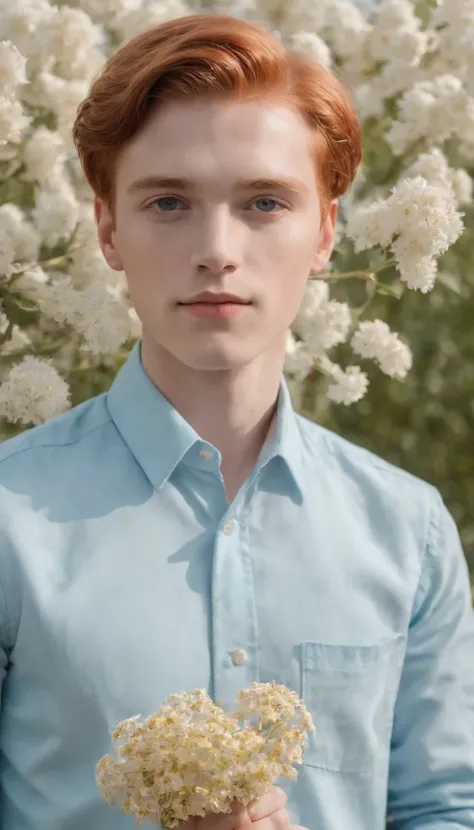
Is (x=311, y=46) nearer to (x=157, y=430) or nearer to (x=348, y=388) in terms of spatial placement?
(x=348, y=388)

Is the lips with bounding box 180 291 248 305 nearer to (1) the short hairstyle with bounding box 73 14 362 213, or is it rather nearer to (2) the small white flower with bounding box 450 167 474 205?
(1) the short hairstyle with bounding box 73 14 362 213

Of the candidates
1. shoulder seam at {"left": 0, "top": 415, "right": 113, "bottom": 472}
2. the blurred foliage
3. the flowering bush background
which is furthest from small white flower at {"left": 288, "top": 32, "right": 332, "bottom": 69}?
shoulder seam at {"left": 0, "top": 415, "right": 113, "bottom": 472}

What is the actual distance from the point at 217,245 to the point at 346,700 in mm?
614

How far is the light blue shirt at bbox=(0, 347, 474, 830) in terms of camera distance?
162cm

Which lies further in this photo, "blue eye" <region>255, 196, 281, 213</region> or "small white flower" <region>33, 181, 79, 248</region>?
"small white flower" <region>33, 181, 79, 248</region>

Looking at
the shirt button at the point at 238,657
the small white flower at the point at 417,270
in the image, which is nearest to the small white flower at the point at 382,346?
the small white flower at the point at 417,270

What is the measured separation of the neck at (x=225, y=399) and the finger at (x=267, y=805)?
0.44 meters

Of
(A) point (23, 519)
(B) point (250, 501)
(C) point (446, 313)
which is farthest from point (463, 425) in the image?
(A) point (23, 519)

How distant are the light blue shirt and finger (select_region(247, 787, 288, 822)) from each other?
0.68 ft

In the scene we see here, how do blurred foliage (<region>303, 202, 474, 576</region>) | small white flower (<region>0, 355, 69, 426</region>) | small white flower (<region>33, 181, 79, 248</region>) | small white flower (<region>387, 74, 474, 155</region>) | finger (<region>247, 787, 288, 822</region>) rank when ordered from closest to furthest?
1. finger (<region>247, 787, 288, 822</region>)
2. small white flower (<region>0, 355, 69, 426</region>)
3. small white flower (<region>33, 181, 79, 248</region>)
4. small white flower (<region>387, 74, 474, 155</region>)
5. blurred foliage (<region>303, 202, 474, 576</region>)

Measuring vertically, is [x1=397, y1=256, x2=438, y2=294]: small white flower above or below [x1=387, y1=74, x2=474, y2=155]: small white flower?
below

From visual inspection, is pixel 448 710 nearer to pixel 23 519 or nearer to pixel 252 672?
pixel 252 672

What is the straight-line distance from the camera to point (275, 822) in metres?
1.46

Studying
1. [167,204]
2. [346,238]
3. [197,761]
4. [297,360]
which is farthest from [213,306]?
[346,238]
